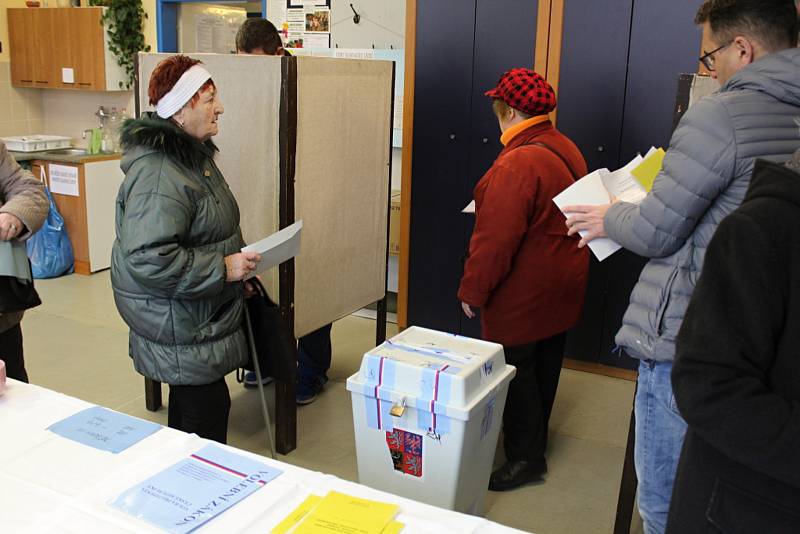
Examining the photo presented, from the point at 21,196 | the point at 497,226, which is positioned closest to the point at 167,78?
the point at 21,196

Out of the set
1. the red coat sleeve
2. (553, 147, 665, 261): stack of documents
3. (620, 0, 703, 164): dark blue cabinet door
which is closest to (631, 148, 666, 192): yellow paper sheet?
(553, 147, 665, 261): stack of documents

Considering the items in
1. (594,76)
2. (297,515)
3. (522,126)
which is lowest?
(297,515)

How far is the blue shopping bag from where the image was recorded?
5.26 meters

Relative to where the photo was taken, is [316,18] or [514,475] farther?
[316,18]

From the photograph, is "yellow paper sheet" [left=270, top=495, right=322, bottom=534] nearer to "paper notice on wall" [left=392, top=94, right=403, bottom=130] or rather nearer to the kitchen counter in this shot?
"paper notice on wall" [left=392, top=94, right=403, bottom=130]

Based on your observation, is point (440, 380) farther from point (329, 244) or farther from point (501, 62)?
point (501, 62)

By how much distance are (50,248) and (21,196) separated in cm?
311

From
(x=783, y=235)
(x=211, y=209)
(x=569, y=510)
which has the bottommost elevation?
(x=569, y=510)

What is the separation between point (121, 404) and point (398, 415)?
1.80m

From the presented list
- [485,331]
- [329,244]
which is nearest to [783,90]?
[485,331]

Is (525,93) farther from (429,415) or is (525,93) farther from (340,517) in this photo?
(340,517)

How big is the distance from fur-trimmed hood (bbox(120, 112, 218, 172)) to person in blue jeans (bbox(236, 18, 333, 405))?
1275 mm

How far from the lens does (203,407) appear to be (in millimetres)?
2377

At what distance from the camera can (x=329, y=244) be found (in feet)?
10.5
